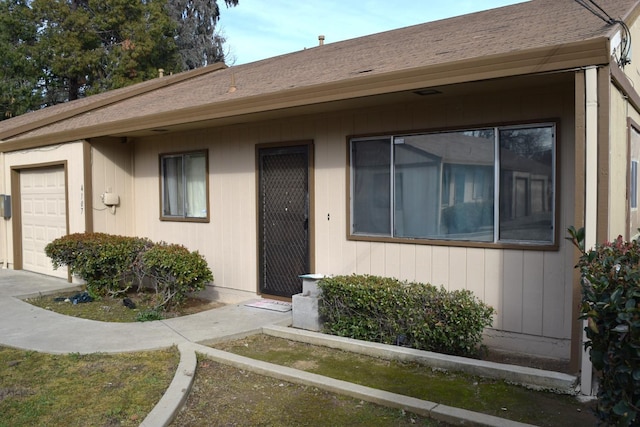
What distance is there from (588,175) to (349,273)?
3.30 metres

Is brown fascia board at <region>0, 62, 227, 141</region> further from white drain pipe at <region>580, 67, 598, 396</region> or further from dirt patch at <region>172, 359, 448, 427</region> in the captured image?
white drain pipe at <region>580, 67, 598, 396</region>

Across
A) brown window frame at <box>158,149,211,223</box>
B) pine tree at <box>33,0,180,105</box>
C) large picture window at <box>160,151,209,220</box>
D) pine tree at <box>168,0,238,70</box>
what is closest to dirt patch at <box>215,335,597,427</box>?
brown window frame at <box>158,149,211,223</box>

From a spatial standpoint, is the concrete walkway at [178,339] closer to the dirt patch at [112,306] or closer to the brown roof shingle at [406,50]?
the dirt patch at [112,306]

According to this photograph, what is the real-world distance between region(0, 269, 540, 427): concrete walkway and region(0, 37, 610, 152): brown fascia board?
265 centimetres

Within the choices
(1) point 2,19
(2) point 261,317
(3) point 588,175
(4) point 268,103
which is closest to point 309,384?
(2) point 261,317

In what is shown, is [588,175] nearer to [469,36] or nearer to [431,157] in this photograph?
[431,157]

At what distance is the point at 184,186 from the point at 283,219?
2.32 metres

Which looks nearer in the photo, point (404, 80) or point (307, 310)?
point (404, 80)

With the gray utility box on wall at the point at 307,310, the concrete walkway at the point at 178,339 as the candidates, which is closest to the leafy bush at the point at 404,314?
the gray utility box on wall at the point at 307,310

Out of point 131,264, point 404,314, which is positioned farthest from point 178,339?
point 404,314

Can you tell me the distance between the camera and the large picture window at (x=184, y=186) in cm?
883

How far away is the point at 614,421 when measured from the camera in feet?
8.65

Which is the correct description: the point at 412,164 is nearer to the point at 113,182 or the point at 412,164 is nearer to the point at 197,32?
the point at 113,182

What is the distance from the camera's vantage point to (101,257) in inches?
315
